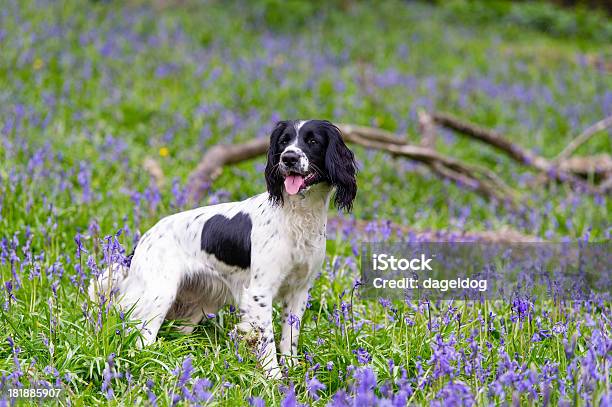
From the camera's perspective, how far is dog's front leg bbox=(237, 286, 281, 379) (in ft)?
13.7

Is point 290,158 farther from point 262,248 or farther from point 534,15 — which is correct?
point 534,15

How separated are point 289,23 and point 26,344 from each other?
1330 cm

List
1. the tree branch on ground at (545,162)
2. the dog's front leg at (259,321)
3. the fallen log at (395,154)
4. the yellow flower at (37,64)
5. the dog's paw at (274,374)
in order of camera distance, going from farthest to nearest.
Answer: the yellow flower at (37,64) → the tree branch on ground at (545,162) → the fallen log at (395,154) → the dog's front leg at (259,321) → the dog's paw at (274,374)

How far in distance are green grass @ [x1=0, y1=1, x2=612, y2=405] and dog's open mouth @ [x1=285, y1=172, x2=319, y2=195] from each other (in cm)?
70

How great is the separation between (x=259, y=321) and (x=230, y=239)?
1.72ft

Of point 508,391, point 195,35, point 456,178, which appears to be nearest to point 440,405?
point 508,391

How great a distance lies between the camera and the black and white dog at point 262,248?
4125mm

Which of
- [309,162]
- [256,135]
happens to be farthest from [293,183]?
[256,135]

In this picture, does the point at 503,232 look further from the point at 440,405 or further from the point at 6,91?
the point at 6,91

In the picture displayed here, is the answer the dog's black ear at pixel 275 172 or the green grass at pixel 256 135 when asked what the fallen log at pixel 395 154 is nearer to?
the green grass at pixel 256 135

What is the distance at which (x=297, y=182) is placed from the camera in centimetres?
404

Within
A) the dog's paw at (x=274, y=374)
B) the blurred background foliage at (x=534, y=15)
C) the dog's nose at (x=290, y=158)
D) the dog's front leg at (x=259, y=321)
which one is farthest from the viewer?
the blurred background foliage at (x=534, y=15)

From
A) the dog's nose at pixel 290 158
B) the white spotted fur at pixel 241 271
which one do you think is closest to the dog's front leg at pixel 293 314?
the white spotted fur at pixel 241 271

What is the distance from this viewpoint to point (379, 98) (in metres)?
12.4
